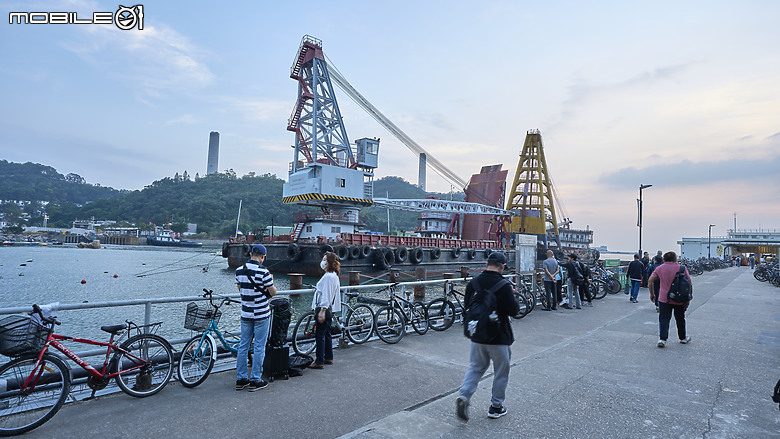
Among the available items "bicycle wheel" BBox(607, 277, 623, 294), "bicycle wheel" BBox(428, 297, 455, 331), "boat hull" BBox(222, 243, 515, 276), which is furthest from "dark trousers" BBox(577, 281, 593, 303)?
"boat hull" BBox(222, 243, 515, 276)

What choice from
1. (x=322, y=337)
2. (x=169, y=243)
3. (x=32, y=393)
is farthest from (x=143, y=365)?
(x=169, y=243)

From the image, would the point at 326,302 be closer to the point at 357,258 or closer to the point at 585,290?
the point at 585,290

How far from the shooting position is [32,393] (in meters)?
3.99

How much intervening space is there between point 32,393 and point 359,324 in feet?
15.8

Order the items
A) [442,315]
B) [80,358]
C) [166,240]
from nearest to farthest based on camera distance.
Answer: [80,358] → [442,315] → [166,240]

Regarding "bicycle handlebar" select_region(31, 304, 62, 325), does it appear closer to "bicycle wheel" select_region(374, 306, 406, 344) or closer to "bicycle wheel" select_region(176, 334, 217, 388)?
"bicycle wheel" select_region(176, 334, 217, 388)

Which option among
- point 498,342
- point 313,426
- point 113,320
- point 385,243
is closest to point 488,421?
point 498,342

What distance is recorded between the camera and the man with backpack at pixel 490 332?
4352mm

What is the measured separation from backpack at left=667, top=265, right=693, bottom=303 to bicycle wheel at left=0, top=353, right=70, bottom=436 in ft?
31.0

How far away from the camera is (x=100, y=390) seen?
4832 millimetres

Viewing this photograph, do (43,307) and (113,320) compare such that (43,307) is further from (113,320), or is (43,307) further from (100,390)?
(113,320)

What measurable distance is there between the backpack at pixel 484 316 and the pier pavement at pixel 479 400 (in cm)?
90

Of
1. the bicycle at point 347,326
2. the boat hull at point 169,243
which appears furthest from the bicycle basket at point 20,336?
the boat hull at point 169,243

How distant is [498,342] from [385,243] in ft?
98.1
